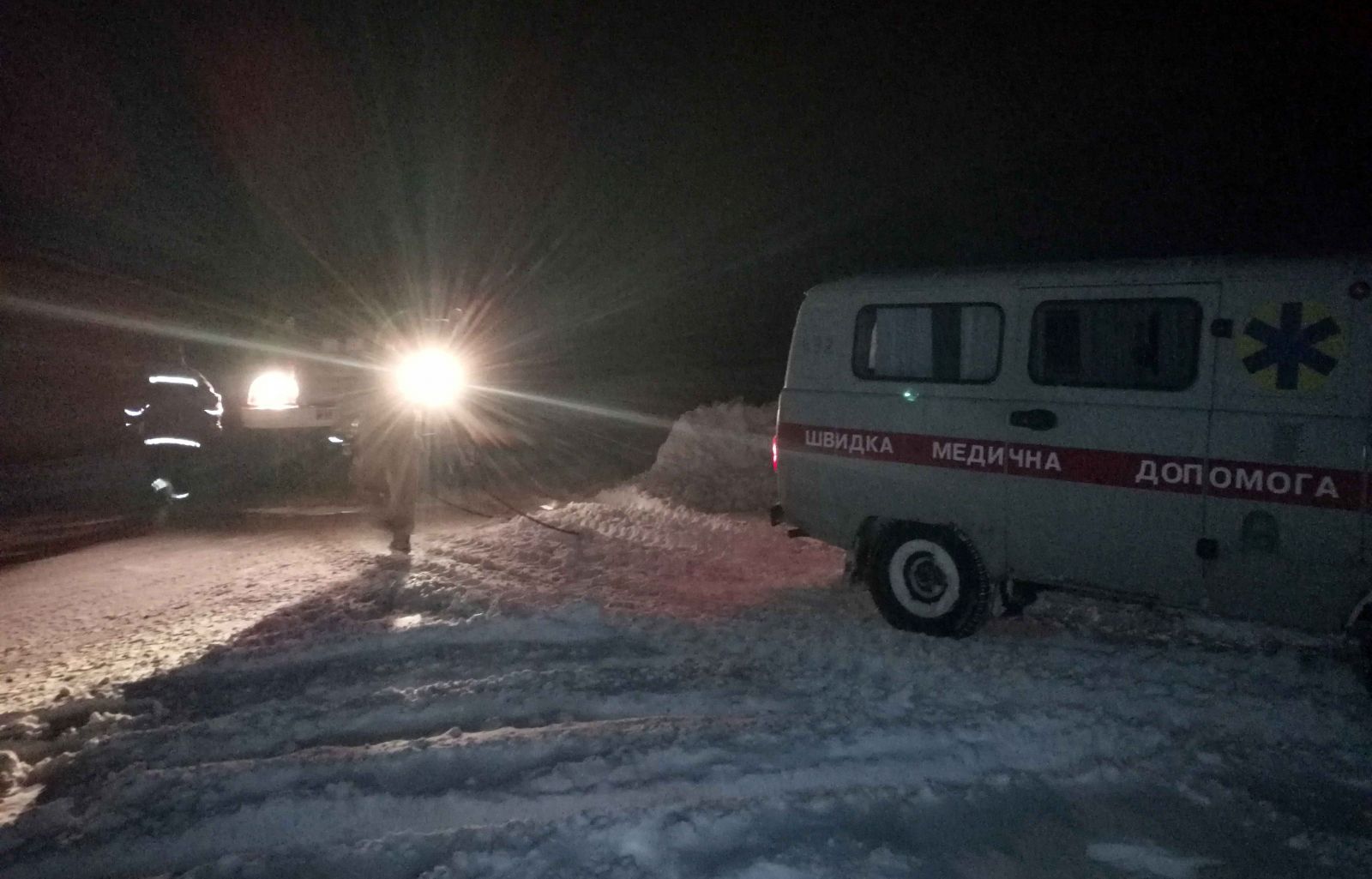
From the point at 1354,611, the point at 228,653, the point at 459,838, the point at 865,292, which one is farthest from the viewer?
the point at 865,292

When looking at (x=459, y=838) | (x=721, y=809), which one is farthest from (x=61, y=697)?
(x=721, y=809)

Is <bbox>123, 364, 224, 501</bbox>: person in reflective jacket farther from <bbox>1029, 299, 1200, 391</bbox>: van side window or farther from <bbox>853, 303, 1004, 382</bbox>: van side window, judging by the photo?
<bbox>1029, 299, 1200, 391</bbox>: van side window

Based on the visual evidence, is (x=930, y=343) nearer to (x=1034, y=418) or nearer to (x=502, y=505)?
(x=1034, y=418)

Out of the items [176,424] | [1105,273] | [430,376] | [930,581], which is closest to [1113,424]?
[1105,273]

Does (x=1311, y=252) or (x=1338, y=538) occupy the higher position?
(x=1311, y=252)

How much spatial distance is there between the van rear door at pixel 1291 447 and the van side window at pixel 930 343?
1.43 meters

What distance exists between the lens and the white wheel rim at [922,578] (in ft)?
23.3

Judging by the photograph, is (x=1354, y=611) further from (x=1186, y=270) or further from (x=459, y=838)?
(x=459, y=838)

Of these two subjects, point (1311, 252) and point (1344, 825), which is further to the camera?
point (1311, 252)

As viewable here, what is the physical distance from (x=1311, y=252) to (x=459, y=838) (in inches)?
213

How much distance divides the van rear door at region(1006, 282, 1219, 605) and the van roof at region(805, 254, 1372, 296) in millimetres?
60

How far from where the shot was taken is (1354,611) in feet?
18.3

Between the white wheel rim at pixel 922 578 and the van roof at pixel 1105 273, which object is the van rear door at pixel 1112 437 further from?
the white wheel rim at pixel 922 578

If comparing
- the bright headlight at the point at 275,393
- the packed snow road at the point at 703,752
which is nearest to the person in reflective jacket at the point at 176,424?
the bright headlight at the point at 275,393
